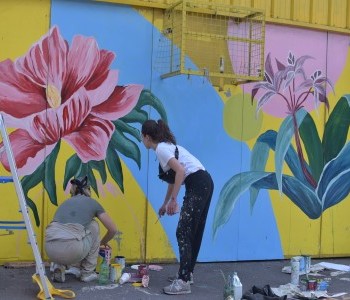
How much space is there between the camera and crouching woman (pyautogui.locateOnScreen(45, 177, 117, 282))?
5797 mm

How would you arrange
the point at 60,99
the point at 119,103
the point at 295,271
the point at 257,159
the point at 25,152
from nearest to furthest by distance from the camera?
the point at 295,271 → the point at 25,152 → the point at 60,99 → the point at 119,103 → the point at 257,159

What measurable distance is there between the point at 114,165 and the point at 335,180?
307cm

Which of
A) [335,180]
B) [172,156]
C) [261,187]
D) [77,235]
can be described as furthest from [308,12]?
[77,235]

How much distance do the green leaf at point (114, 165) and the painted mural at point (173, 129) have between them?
12 mm

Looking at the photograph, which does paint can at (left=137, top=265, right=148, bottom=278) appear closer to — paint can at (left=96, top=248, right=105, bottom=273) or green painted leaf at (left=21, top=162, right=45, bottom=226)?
paint can at (left=96, top=248, right=105, bottom=273)

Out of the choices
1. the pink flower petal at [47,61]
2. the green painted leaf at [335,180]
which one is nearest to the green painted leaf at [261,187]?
the green painted leaf at [335,180]

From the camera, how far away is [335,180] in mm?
7965

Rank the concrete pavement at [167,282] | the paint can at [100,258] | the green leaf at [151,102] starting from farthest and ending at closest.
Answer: the green leaf at [151,102], the paint can at [100,258], the concrete pavement at [167,282]

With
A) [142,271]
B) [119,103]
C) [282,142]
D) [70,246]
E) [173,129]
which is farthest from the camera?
[282,142]

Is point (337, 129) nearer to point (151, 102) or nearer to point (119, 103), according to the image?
point (151, 102)

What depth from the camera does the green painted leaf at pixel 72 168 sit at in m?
6.68

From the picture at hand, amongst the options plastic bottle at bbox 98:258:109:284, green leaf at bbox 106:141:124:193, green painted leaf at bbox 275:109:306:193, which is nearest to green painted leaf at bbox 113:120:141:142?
green leaf at bbox 106:141:124:193

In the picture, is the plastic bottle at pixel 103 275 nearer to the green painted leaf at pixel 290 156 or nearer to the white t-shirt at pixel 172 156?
the white t-shirt at pixel 172 156

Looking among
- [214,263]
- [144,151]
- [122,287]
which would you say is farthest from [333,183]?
[122,287]
